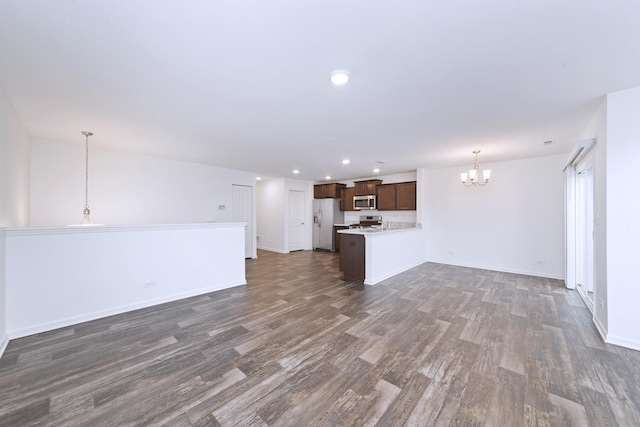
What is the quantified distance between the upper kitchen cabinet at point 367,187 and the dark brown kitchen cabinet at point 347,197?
242 millimetres

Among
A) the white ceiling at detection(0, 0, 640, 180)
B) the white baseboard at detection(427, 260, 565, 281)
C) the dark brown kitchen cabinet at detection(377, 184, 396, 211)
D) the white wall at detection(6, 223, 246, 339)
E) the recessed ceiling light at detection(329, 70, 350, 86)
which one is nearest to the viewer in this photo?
the white ceiling at detection(0, 0, 640, 180)

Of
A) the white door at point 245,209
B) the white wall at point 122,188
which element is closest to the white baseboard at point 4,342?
the white wall at point 122,188

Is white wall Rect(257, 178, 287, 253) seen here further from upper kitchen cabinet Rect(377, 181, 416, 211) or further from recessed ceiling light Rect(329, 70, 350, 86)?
recessed ceiling light Rect(329, 70, 350, 86)

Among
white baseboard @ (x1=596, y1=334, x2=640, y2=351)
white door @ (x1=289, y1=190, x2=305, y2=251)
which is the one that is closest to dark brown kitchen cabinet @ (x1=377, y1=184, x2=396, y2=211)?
white door @ (x1=289, y1=190, x2=305, y2=251)

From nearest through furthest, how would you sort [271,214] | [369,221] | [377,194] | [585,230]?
[585,230], [377,194], [369,221], [271,214]

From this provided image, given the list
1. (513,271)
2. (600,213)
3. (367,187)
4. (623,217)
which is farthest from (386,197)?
(623,217)

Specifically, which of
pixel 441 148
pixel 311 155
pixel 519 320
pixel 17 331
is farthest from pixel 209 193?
pixel 519 320

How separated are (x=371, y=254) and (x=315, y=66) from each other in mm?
3467

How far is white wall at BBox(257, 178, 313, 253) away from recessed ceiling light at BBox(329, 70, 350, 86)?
6005 millimetres

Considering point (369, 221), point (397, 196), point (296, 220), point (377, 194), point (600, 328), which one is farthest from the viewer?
point (296, 220)

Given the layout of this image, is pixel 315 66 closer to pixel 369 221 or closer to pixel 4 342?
pixel 4 342

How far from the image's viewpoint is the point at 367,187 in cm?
761

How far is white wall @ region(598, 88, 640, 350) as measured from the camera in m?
2.43

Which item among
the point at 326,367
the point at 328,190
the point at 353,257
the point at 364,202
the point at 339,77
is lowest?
the point at 326,367
